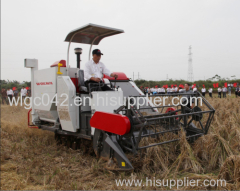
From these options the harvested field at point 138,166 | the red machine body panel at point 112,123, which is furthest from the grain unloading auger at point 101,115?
the harvested field at point 138,166

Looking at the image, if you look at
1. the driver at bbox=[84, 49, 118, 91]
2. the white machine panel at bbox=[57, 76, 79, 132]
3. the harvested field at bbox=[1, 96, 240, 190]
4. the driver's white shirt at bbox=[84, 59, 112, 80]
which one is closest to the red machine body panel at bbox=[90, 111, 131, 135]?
the harvested field at bbox=[1, 96, 240, 190]

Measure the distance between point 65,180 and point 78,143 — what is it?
163cm

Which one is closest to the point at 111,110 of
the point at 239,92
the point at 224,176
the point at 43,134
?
the point at 224,176

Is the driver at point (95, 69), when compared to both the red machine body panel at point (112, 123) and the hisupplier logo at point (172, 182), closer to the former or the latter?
the red machine body panel at point (112, 123)

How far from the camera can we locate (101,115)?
3830mm

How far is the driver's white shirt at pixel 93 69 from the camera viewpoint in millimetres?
5072

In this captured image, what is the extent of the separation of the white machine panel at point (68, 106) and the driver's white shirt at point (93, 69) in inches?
17.3

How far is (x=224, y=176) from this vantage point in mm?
3170

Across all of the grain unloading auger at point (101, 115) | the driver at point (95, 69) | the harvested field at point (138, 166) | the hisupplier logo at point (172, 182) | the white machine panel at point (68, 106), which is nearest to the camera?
the hisupplier logo at point (172, 182)

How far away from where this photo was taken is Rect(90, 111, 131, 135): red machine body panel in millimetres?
3381

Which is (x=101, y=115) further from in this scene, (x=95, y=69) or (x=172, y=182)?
(x=95, y=69)

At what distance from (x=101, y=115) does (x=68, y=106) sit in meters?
1.19

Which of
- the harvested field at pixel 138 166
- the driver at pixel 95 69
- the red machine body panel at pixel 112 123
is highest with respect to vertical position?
the driver at pixel 95 69

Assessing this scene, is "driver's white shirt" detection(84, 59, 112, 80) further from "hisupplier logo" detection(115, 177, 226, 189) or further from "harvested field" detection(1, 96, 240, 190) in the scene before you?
"hisupplier logo" detection(115, 177, 226, 189)
